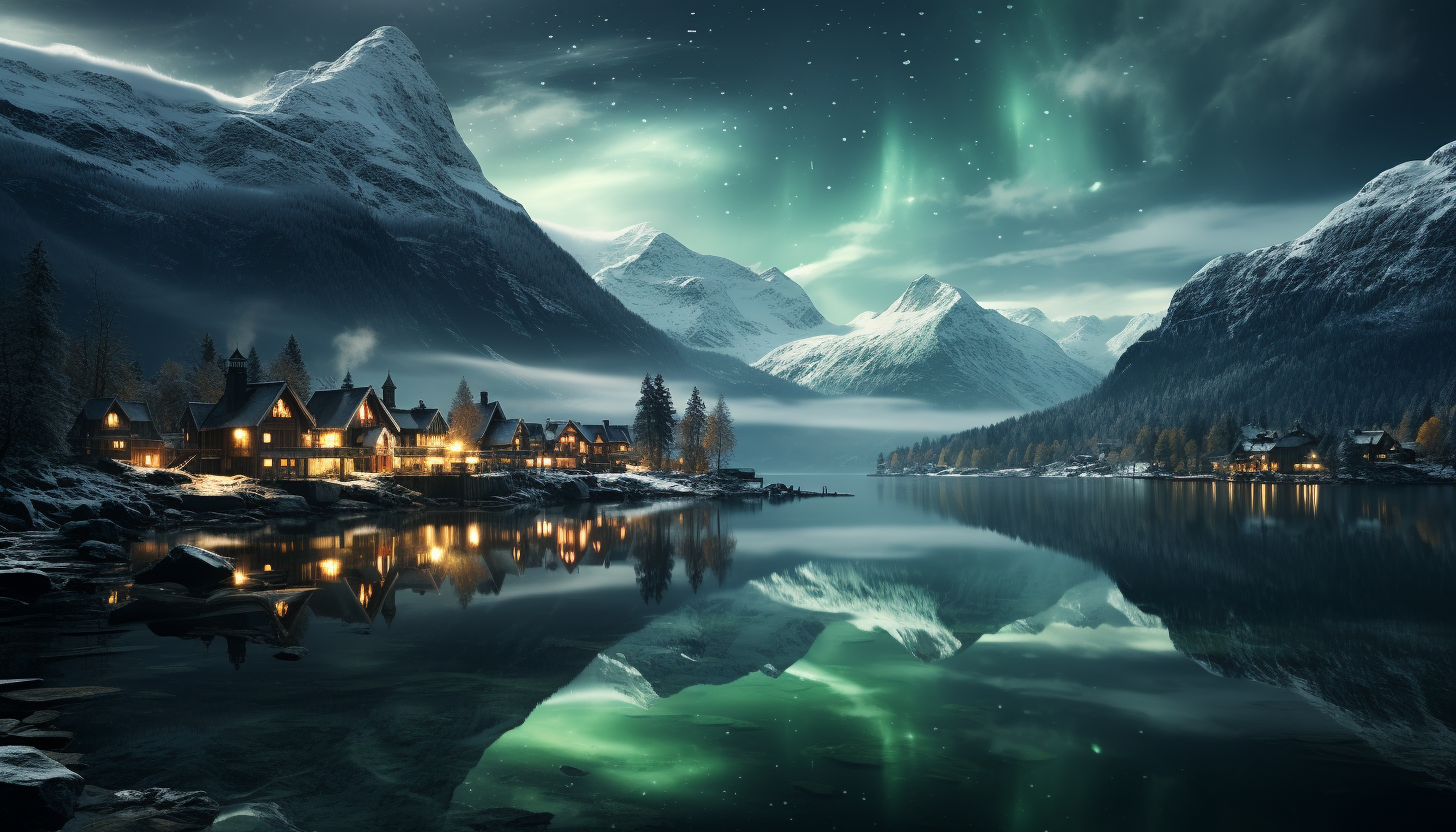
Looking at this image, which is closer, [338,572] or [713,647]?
[713,647]

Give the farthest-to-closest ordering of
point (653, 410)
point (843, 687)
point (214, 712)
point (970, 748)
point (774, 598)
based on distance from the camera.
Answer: point (653, 410) < point (774, 598) < point (843, 687) < point (214, 712) < point (970, 748)

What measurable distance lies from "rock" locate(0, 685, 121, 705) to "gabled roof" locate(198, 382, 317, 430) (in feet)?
254

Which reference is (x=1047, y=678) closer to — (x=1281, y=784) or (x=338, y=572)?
(x=1281, y=784)

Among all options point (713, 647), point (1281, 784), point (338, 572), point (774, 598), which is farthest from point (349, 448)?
point (1281, 784)

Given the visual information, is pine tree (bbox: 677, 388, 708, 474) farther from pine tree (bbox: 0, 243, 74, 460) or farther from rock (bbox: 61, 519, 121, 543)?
rock (bbox: 61, 519, 121, 543)

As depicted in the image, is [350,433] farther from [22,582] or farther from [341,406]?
[22,582]

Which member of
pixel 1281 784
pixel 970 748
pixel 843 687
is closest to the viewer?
pixel 1281 784

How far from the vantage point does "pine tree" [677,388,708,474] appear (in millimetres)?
167375

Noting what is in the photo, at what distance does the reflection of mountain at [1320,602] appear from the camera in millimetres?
18703

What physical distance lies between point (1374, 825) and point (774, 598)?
2442 cm

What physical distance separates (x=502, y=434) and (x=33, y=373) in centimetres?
8153

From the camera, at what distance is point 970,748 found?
16.0 metres

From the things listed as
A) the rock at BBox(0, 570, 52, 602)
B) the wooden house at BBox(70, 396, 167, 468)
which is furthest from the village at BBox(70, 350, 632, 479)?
the rock at BBox(0, 570, 52, 602)

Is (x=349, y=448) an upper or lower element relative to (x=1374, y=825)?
upper
